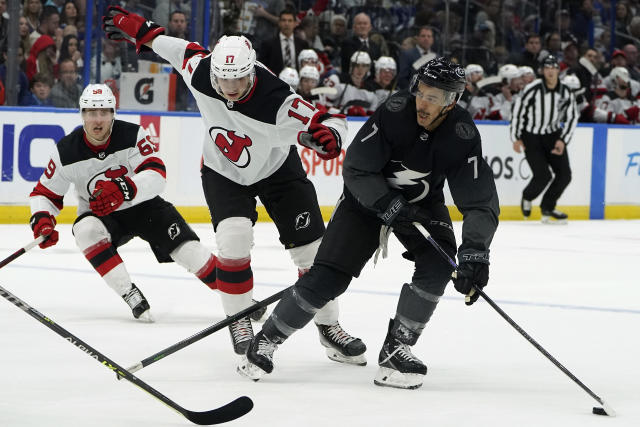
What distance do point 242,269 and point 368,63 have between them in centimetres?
686

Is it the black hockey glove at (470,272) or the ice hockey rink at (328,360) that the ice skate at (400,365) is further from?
the black hockey glove at (470,272)

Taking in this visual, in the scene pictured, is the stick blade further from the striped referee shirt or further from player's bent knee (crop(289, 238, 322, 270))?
the striped referee shirt

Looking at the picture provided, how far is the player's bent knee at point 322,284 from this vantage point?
3662 millimetres

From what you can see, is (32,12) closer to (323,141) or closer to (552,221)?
(552,221)

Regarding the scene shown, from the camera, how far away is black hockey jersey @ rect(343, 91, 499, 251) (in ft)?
11.7

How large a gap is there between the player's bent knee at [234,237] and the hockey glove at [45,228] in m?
0.69

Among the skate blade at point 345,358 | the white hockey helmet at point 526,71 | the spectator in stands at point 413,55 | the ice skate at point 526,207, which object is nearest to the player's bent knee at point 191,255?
the skate blade at point 345,358

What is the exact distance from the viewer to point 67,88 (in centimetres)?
887

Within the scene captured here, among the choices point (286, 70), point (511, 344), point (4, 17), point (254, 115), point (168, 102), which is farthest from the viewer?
point (286, 70)

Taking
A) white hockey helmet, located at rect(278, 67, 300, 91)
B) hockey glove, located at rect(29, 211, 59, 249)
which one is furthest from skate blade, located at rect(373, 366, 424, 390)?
white hockey helmet, located at rect(278, 67, 300, 91)

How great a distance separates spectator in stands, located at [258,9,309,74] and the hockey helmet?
655cm

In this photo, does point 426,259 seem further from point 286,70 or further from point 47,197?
point 286,70

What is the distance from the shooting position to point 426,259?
147 inches

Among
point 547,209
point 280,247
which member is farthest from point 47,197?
point 547,209
